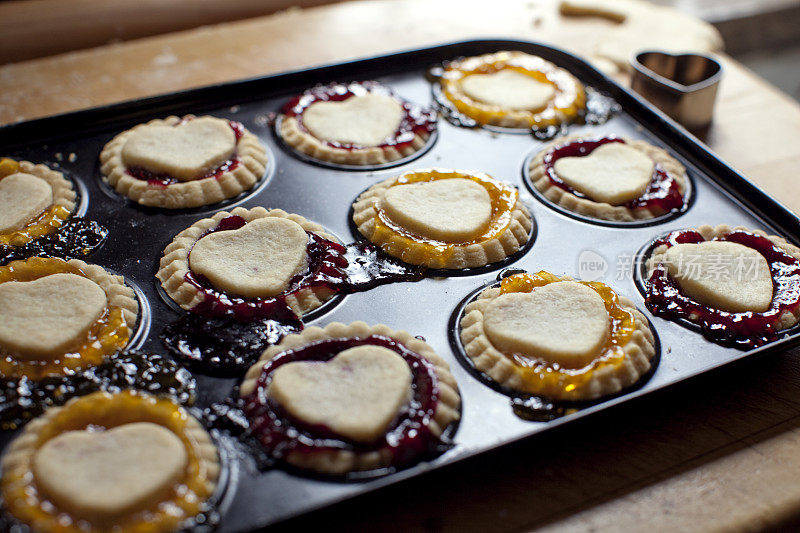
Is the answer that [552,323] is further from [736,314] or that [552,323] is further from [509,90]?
[509,90]

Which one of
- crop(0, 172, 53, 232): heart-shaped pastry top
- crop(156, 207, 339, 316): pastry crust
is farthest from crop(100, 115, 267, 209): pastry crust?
crop(0, 172, 53, 232): heart-shaped pastry top

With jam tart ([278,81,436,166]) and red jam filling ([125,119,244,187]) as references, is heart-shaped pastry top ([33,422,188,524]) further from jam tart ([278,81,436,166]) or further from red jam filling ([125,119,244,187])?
jam tart ([278,81,436,166])

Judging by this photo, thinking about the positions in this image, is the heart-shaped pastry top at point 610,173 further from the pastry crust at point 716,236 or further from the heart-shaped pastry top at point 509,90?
the heart-shaped pastry top at point 509,90

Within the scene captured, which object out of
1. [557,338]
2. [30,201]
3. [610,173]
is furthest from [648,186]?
[30,201]

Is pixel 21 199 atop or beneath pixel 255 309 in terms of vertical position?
atop

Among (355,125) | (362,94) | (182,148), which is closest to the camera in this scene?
(182,148)
